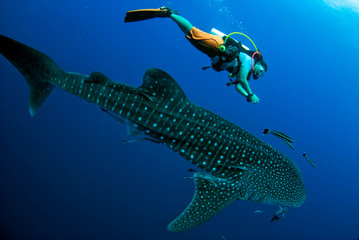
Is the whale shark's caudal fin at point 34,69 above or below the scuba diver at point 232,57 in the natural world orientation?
below

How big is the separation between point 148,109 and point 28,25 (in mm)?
41837

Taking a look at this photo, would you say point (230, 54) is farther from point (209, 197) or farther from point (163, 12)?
point (209, 197)

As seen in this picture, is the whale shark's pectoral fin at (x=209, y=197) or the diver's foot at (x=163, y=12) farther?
the diver's foot at (x=163, y=12)

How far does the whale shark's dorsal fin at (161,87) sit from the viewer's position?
341 cm

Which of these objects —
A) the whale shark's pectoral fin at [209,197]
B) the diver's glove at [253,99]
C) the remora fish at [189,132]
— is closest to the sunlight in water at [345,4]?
the diver's glove at [253,99]

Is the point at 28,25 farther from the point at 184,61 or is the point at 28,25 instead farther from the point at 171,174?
the point at 171,174

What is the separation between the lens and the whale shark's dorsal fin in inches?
134

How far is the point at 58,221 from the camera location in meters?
15.8

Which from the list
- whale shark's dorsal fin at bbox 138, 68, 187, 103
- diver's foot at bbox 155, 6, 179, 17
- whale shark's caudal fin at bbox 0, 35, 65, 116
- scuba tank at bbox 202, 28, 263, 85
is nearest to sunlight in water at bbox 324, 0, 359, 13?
scuba tank at bbox 202, 28, 263, 85

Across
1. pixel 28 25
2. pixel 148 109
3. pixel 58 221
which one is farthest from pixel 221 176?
pixel 28 25

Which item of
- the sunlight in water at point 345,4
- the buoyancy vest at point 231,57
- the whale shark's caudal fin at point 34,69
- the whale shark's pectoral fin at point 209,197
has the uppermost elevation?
the sunlight in water at point 345,4

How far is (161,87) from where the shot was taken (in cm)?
342

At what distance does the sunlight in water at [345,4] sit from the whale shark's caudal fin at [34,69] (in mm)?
29653

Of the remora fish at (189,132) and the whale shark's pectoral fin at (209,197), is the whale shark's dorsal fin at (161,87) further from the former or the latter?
the whale shark's pectoral fin at (209,197)
